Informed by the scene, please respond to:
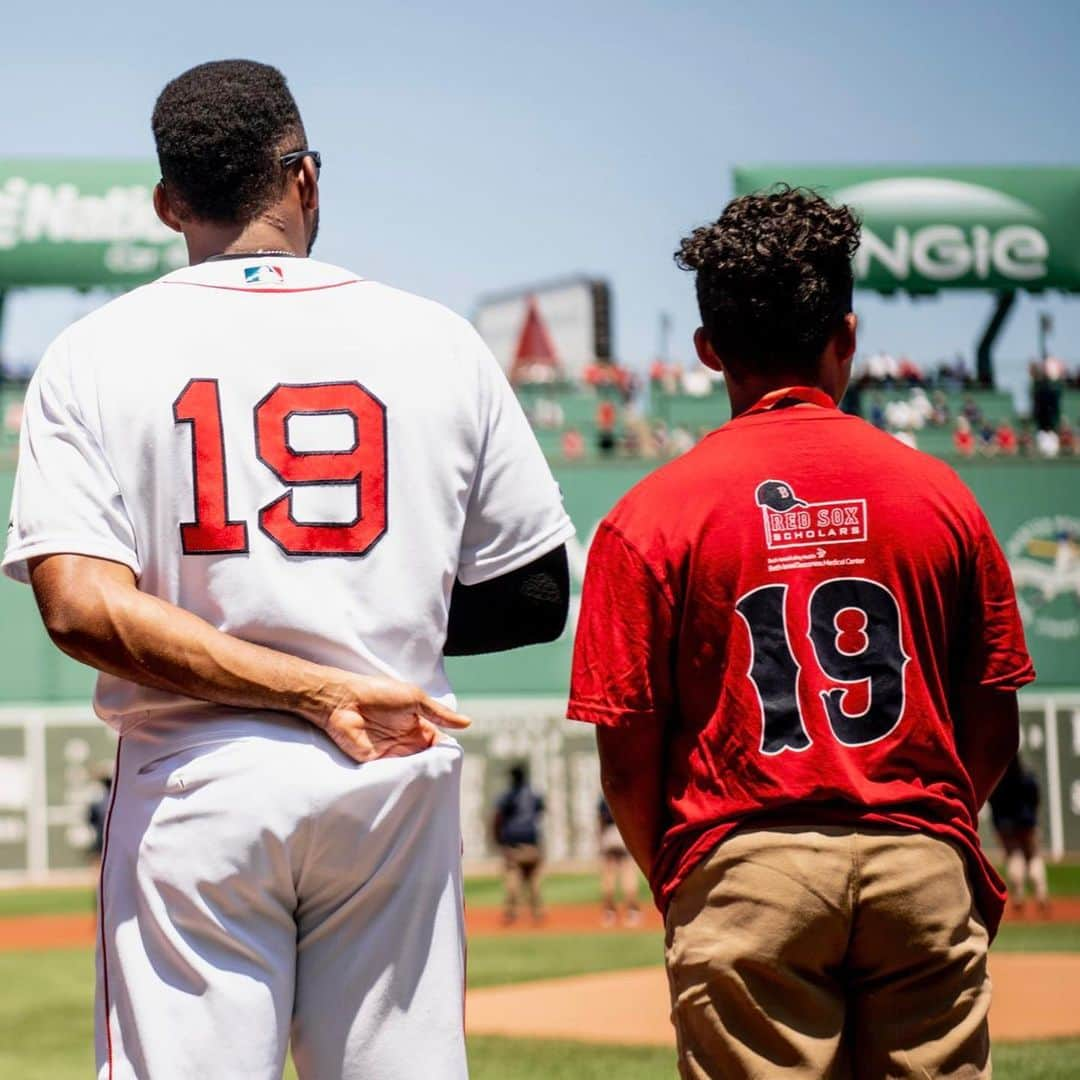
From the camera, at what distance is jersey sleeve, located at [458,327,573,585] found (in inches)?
88.9

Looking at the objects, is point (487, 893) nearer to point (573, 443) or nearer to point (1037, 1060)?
point (573, 443)

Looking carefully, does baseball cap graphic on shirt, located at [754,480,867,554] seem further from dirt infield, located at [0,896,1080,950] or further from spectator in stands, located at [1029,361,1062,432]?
spectator in stands, located at [1029,361,1062,432]

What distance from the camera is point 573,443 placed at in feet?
89.7

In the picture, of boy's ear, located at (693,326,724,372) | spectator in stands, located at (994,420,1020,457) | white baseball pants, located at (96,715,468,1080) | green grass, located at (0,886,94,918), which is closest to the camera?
white baseball pants, located at (96,715,468,1080)

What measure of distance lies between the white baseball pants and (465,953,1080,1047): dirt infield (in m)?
6.80

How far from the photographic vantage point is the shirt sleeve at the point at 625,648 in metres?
2.46

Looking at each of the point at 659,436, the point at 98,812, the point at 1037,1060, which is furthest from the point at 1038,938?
the point at 659,436

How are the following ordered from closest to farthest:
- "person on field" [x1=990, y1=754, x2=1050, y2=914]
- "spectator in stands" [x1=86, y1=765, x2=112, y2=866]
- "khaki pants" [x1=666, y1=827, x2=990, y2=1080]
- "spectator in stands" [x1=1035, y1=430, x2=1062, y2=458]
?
"khaki pants" [x1=666, y1=827, x2=990, y2=1080] → "person on field" [x1=990, y1=754, x2=1050, y2=914] → "spectator in stands" [x1=86, y1=765, x2=112, y2=866] → "spectator in stands" [x1=1035, y1=430, x2=1062, y2=458]

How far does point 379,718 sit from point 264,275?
0.60 m

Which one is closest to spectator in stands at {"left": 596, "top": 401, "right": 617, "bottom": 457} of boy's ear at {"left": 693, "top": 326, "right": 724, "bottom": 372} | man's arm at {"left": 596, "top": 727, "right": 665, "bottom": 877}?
boy's ear at {"left": 693, "top": 326, "right": 724, "bottom": 372}

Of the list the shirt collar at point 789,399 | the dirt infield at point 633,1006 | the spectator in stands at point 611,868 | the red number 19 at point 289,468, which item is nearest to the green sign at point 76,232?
the spectator in stands at point 611,868

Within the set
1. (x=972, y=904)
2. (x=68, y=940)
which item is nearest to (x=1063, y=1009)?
(x=972, y=904)

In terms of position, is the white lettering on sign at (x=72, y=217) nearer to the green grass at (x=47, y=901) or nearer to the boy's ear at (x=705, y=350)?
the green grass at (x=47, y=901)

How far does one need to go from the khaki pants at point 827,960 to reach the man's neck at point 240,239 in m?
1.03
